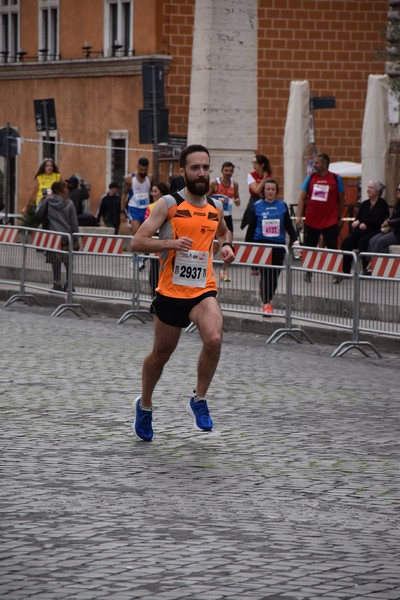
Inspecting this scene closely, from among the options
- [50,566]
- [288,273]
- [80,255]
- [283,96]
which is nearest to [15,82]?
[283,96]

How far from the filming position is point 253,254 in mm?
20469

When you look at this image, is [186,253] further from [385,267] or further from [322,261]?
[322,261]

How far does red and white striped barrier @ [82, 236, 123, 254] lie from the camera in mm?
A: 22781

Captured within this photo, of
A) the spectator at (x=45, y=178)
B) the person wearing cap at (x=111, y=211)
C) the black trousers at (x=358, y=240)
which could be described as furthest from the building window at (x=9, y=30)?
the black trousers at (x=358, y=240)

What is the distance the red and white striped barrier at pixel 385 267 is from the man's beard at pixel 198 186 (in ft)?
22.8

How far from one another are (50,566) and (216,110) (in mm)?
22933

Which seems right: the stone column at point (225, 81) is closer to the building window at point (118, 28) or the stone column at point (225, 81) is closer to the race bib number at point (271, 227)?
the race bib number at point (271, 227)

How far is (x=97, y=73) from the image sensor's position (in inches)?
1866

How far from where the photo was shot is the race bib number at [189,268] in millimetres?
11125

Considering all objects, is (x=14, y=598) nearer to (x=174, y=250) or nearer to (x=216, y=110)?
(x=174, y=250)

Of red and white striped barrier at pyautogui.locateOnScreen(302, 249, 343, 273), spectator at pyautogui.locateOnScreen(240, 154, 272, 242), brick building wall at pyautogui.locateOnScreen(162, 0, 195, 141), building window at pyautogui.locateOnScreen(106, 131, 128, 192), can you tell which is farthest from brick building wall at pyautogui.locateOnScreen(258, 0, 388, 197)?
red and white striped barrier at pyautogui.locateOnScreen(302, 249, 343, 273)

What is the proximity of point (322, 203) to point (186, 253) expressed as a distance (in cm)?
1331

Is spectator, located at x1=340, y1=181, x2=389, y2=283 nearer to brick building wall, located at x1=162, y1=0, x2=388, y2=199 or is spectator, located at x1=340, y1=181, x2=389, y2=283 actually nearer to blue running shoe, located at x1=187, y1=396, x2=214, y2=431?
blue running shoe, located at x1=187, y1=396, x2=214, y2=431

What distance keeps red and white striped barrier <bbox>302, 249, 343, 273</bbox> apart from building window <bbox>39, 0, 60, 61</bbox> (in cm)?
3103
